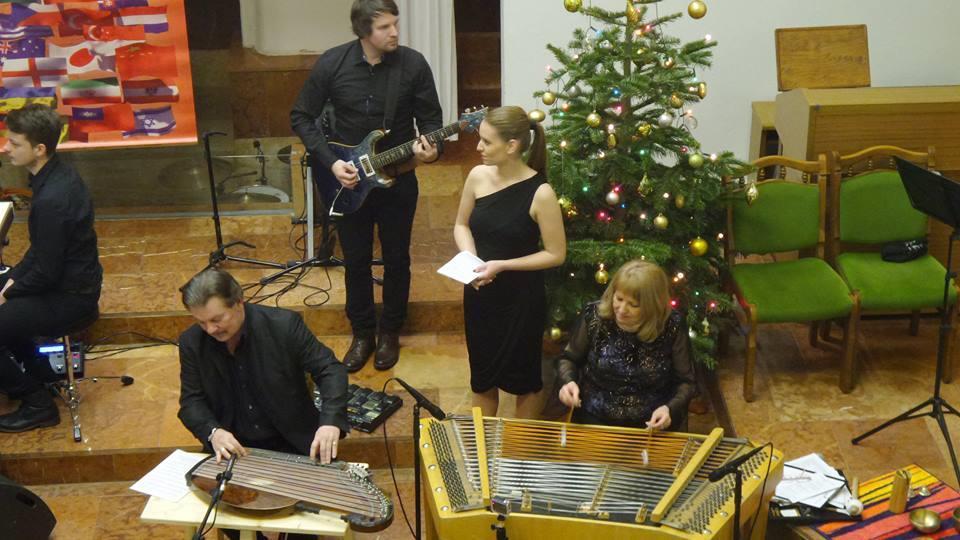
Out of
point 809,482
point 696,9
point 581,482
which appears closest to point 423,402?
point 581,482

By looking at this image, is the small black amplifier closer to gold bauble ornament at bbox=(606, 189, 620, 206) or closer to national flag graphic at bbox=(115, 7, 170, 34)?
national flag graphic at bbox=(115, 7, 170, 34)

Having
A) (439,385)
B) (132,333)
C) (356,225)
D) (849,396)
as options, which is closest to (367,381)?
(439,385)

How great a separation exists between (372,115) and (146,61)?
7.01 ft

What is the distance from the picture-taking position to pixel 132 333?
245 inches

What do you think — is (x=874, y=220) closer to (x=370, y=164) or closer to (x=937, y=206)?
(x=937, y=206)

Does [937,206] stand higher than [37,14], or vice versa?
[37,14]

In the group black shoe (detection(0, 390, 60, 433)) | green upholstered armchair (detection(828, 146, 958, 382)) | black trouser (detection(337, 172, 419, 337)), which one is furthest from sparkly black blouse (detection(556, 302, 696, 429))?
black shoe (detection(0, 390, 60, 433))

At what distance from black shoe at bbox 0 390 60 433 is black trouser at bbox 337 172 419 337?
4.98ft

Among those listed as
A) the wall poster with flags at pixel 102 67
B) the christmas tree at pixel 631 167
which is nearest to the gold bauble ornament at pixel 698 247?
the christmas tree at pixel 631 167

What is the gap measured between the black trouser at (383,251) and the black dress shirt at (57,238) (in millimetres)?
1201

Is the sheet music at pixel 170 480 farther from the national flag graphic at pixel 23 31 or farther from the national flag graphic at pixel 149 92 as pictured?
the national flag graphic at pixel 23 31

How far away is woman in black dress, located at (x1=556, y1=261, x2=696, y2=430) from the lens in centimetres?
430

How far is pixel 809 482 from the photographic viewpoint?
4406mm

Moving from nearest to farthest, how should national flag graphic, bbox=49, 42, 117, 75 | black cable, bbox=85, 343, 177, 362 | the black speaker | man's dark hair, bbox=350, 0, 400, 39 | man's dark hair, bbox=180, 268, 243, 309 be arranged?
1. man's dark hair, bbox=180, 268, 243, 309
2. the black speaker
3. man's dark hair, bbox=350, 0, 400, 39
4. black cable, bbox=85, 343, 177, 362
5. national flag graphic, bbox=49, 42, 117, 75
